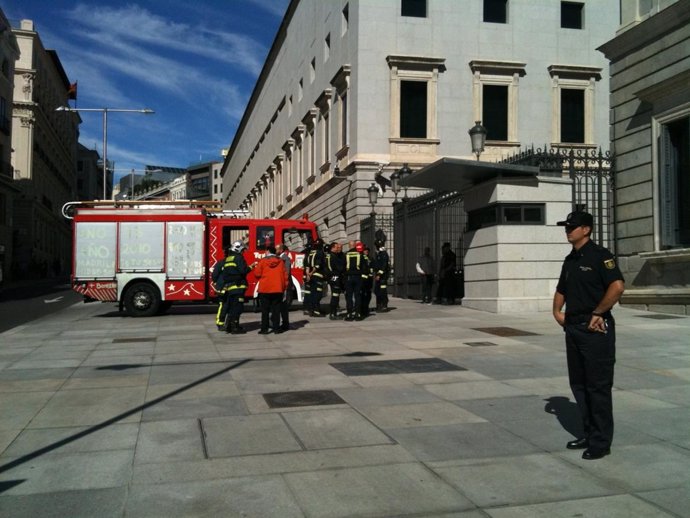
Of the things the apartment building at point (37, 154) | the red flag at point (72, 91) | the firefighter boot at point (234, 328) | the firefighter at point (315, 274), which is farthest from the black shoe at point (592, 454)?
the red flag at point (72, 91)

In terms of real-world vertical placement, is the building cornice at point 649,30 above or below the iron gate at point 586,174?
above

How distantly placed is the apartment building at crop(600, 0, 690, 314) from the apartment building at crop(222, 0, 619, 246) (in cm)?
1294

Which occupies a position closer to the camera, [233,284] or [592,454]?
[592,454]

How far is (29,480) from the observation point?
15.1 feet

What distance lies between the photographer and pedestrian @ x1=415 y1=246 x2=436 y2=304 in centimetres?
1981

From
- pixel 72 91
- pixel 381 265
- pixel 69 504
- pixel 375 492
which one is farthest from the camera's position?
pixel 72 91

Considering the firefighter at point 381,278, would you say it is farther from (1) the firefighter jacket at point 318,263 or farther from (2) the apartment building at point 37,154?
(2) the apartment building at point 37,154

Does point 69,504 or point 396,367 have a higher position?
point 396,367

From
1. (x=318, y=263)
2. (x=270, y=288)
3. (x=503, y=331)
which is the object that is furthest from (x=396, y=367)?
(x=318, y=263)

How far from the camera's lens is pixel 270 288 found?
13.2 metres

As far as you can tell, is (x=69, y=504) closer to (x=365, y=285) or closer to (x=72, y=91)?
(x=365, y=285)

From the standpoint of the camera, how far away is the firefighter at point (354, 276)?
15.2 metres

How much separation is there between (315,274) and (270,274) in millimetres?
3348

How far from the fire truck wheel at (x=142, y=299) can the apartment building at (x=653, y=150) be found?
38.1ft
